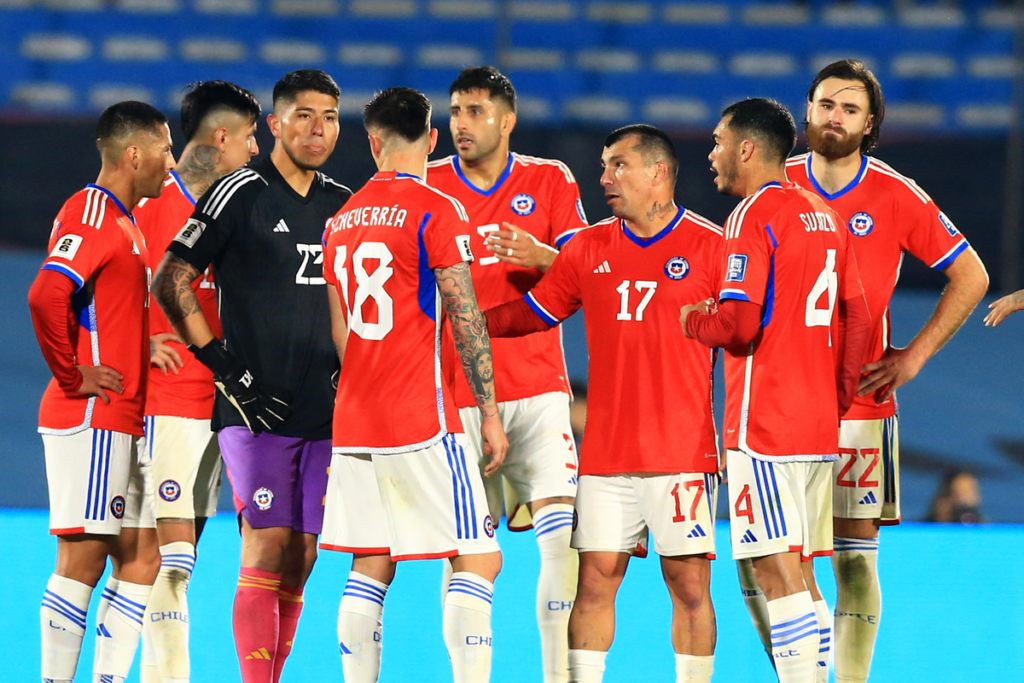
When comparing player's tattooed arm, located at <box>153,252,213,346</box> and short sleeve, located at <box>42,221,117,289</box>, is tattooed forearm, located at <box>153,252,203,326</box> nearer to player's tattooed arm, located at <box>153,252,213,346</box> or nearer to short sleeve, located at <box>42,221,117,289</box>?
player's tattooed arm, located at <box>153,252,213,346</box>

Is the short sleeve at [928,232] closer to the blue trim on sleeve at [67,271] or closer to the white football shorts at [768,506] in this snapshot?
the white football shorts at [768,506]

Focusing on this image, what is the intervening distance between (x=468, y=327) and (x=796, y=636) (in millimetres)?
1636

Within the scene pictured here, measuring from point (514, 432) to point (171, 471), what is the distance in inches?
59.7

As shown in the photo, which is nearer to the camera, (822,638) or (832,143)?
(822,638)

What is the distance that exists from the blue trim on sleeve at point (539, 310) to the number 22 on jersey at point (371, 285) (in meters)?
0.69

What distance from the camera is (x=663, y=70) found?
1609cm

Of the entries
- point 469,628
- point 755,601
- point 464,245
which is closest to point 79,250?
point 464,245

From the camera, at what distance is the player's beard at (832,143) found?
512 cm

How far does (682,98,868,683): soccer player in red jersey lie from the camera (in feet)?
14.2

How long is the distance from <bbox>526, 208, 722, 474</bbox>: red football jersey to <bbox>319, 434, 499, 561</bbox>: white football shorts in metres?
0.50

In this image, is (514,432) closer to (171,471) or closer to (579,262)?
(579,262)

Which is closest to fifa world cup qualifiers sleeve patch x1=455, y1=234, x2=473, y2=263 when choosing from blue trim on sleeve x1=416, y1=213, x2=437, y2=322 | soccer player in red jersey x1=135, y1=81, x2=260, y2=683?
blue trim on sleeve x1=416, y1=213, x2=437, y2=322

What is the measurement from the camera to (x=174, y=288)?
4.57 meters

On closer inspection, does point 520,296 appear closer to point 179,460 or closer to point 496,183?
point 496,183
